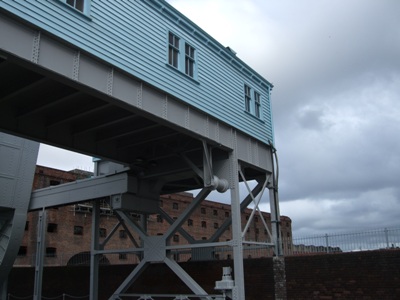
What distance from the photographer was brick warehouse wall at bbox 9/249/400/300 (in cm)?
1466

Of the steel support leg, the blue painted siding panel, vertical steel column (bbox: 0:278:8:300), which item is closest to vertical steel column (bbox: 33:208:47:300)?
vertical steel column (bbox: 0:278:8:300)

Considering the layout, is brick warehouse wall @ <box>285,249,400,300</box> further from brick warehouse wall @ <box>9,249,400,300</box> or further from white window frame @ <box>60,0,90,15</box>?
white window frame @ <box>60,0,90,15</box>

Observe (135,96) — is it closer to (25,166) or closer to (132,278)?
(132,278)

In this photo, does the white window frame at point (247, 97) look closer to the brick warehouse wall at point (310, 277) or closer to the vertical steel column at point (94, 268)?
the brick warehouse wall at point (310, 277)

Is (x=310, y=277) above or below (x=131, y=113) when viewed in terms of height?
below

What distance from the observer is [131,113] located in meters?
15.5

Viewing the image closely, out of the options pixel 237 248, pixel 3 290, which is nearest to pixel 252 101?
pixel 237 248

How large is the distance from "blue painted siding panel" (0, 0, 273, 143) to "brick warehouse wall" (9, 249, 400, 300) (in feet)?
19.1

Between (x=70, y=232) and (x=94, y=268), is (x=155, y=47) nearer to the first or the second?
(x=94, y=268)

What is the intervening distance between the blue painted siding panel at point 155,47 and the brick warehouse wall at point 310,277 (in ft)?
19.1

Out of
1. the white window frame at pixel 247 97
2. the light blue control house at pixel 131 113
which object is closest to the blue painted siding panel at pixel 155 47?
the light blue control house at pixel 131 113

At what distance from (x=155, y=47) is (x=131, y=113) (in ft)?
8.13

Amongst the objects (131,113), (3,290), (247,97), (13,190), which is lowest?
(3,290)

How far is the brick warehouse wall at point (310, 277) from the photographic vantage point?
577 inches
